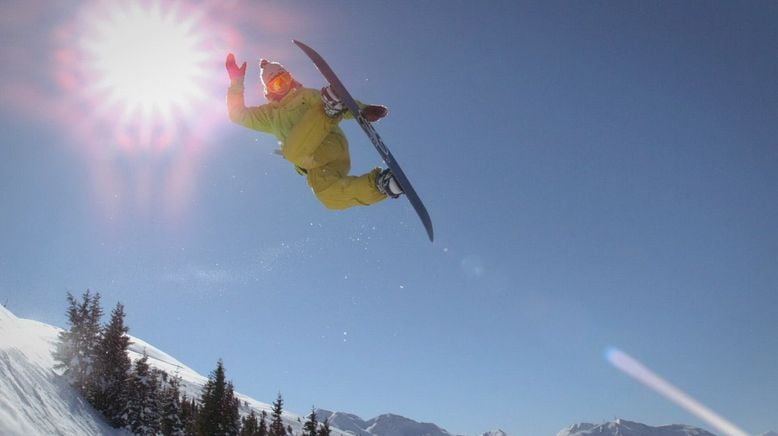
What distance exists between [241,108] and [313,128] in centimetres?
175

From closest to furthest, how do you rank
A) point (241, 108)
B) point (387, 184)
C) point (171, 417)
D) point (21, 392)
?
point (387, 184) < point (241, 108) < point (21, 392) < point (171, 417)

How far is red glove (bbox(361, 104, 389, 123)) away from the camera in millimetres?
7754

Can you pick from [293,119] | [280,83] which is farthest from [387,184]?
[280,83]

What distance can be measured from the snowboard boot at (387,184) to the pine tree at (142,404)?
117 feet

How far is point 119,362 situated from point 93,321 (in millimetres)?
7459

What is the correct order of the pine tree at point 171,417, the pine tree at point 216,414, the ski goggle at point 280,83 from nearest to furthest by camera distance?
the ski goggle at point 280,83, the pine tree at point 216,414, the pine tree at point 171,417

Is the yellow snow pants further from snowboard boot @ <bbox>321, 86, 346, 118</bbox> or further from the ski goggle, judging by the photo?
the ski goggle

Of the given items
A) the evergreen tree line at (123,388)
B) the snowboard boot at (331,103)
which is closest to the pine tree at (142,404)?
the evergreen tree line at (123,388)

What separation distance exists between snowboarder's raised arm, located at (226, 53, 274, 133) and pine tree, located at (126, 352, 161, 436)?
3433 cm

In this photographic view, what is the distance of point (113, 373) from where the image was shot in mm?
36781

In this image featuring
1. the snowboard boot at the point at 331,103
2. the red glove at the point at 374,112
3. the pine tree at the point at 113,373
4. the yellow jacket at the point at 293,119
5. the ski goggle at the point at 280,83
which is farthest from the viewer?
the pine tree at the point at 113,373

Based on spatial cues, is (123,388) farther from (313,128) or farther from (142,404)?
(313,128)

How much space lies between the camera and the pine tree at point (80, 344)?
34.7m

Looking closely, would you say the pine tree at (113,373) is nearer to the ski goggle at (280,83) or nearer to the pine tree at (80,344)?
the pine tree at (80,344)
